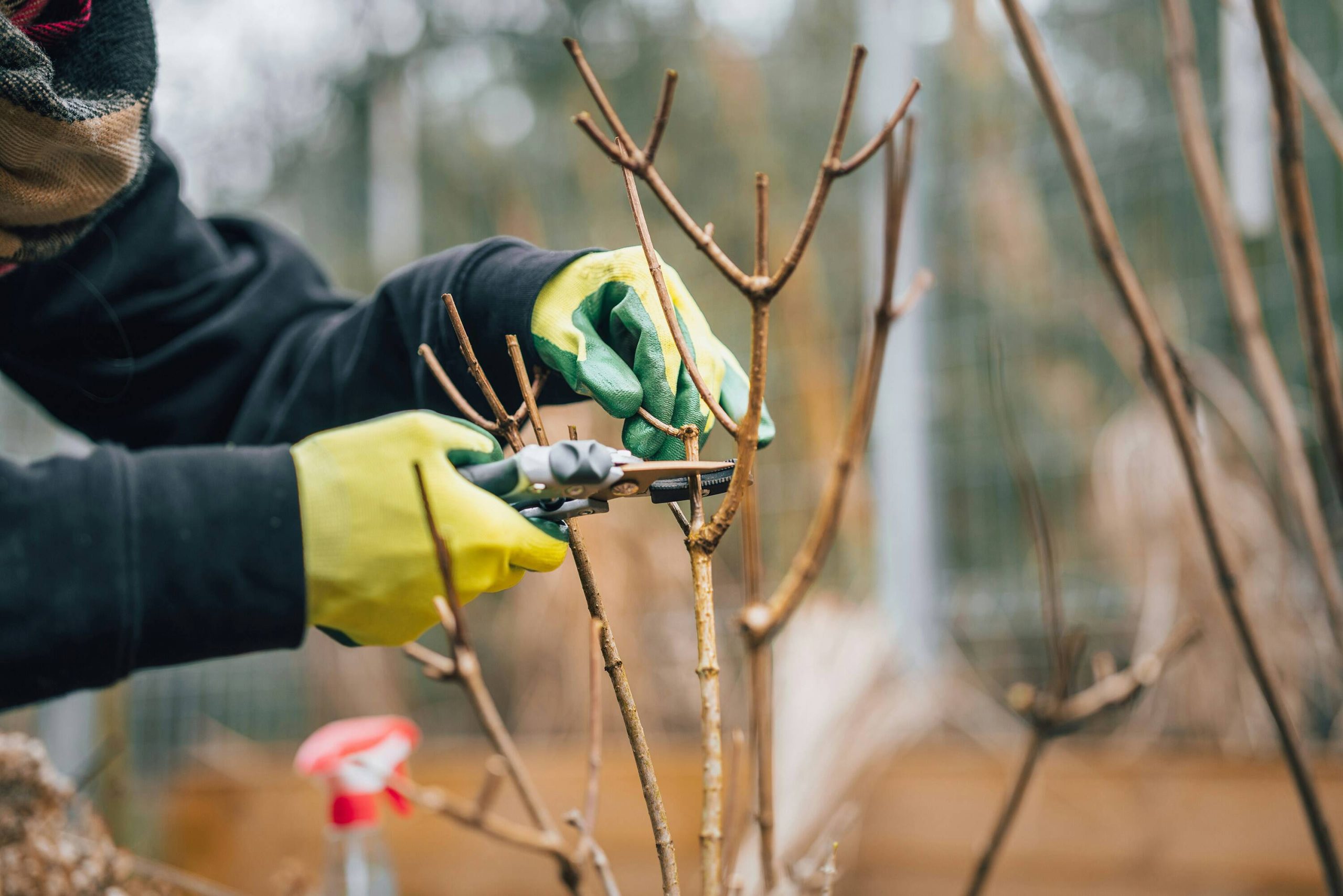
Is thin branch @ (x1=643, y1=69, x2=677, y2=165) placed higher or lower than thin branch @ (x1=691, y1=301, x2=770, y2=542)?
higher

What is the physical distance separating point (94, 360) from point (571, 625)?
4.78ft

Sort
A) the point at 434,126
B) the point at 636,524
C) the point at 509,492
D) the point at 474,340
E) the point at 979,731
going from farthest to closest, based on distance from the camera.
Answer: the point at 434,126 < the point at 636,524 < the point at 979,731 < the point at 474,340 < the point at 509,492

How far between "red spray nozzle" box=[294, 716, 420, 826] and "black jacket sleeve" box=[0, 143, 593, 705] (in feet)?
1.47

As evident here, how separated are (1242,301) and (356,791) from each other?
111 cm

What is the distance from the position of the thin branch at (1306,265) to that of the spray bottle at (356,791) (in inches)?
34.8

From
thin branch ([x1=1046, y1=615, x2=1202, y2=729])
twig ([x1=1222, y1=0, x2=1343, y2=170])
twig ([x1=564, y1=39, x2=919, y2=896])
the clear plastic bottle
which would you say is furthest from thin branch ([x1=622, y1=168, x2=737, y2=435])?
the clear plastic bottle

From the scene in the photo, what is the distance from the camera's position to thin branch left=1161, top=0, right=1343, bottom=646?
84 cm

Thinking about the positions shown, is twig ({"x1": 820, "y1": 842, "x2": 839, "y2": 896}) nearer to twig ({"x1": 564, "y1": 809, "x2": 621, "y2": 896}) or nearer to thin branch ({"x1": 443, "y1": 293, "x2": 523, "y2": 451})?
twig ({"x1": 564, "y1": 809, "x2": 621, "y2": 896})

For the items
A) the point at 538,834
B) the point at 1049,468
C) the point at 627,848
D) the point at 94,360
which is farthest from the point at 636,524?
the point at 538,834

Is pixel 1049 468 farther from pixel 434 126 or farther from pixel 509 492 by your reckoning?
pixel 434 126

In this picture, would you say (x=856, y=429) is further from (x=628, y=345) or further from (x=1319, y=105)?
(x=1319, y=105)

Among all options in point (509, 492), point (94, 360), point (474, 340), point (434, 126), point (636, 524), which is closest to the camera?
point (509, 492)

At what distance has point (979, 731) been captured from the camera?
6.18 feet

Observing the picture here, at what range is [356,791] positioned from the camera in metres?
1.31
